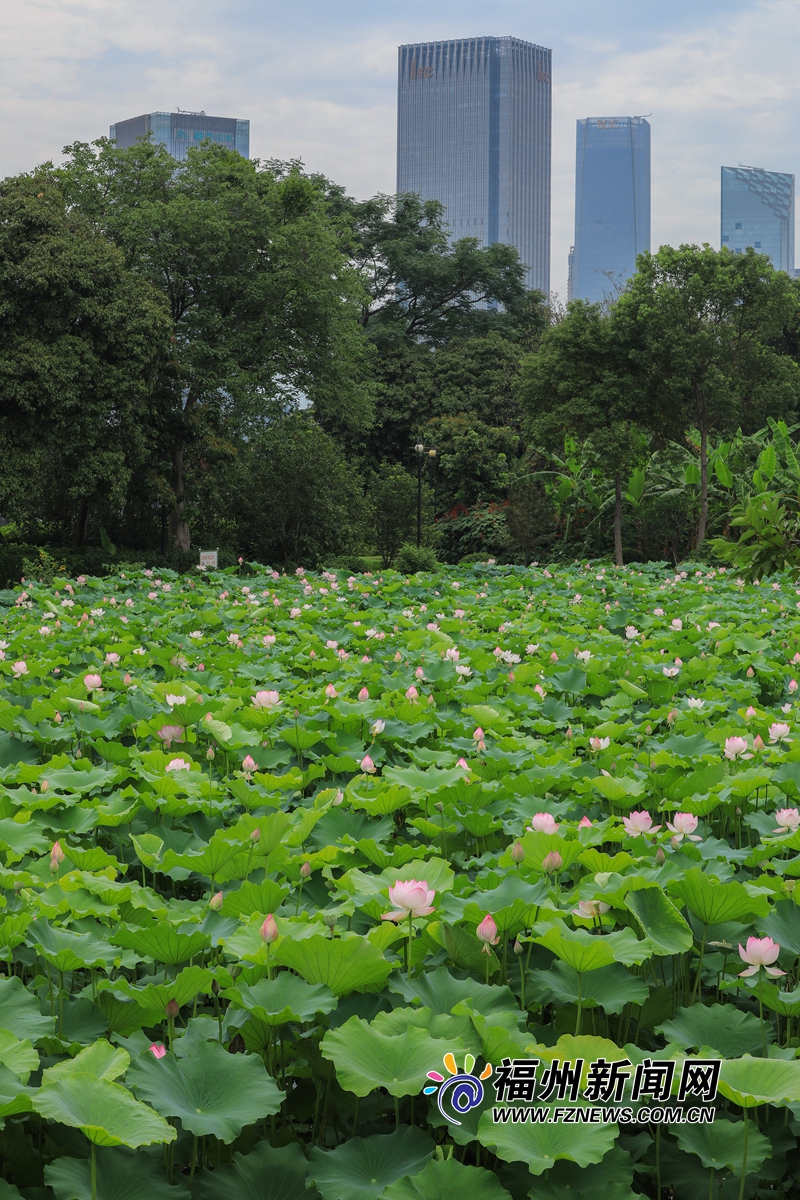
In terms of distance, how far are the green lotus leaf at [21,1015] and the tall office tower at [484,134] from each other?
15434cm

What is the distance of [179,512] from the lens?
22.9 metres

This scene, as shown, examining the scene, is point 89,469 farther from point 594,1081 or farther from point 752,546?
point 594,1081

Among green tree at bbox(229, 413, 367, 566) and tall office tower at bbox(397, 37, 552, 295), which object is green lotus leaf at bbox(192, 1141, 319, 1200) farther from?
tall office tower at bbox(397, 37, 552, 295)

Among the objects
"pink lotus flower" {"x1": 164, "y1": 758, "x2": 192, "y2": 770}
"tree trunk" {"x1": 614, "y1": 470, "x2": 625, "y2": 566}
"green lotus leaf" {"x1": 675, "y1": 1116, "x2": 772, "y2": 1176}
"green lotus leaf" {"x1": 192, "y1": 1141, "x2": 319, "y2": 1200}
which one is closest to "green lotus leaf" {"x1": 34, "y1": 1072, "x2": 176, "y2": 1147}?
"green lotus leaf" {"x1": 192, "y1": 1141, "x2": 319, "y2": 1200}

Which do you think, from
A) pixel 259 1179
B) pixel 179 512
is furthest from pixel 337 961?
pixel 179 512

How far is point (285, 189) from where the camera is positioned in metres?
22.0

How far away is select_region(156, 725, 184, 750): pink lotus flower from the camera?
10.1 feet

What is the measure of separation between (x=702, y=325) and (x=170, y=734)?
19421mm

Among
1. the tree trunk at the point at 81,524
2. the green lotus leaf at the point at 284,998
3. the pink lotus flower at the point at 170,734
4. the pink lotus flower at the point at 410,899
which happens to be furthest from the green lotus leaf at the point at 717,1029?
the tree trunk at the point at 81,524

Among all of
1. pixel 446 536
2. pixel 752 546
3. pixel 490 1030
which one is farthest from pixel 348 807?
pixel 446 536

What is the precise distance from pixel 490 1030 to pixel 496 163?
537 feet

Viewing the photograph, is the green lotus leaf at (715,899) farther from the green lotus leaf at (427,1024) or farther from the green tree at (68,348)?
the green tree at (68,348)

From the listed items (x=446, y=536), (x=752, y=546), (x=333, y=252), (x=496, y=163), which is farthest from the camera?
(x=496, y=163)

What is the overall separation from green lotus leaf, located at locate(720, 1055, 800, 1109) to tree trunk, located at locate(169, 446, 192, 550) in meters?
21.6
